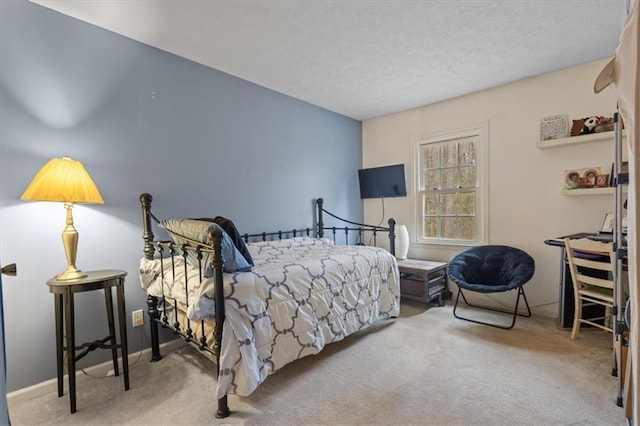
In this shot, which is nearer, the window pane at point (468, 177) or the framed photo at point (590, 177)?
the framed photo at point (590, 177)

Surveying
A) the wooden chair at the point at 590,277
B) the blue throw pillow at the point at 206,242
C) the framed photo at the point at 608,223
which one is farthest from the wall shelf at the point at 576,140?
the blue throw pillow at the point at 206,242

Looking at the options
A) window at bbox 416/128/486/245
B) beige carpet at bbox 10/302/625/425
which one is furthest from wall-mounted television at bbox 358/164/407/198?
beige carpet at bbox 10/302/625/425

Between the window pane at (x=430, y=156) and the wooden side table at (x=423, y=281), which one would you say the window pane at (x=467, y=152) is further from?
the wooden side table at (x=423, y=281)

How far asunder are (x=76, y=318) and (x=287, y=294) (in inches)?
54.7

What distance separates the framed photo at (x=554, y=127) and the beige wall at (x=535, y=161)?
0.16 ft

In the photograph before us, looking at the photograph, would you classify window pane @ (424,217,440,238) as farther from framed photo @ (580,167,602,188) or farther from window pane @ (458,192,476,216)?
framed photo @ (580,167,602,188)

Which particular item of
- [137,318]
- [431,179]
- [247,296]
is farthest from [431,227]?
[137,318]

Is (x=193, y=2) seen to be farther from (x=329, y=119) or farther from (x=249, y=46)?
(x=329, y=119)

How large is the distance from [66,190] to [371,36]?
2.18 m

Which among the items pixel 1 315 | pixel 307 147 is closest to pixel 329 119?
pixel 307 147

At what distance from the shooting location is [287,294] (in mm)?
1875

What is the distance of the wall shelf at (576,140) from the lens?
2.50 metres

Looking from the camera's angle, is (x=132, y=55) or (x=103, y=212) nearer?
(x=103, y=212)

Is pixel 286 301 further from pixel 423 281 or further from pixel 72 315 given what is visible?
pixel 423 281
